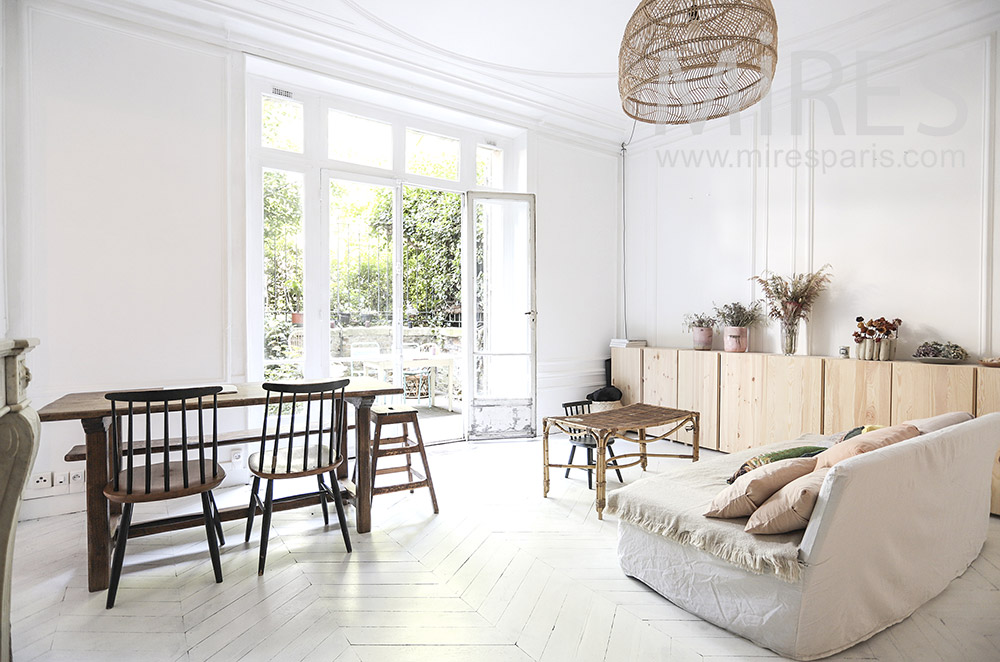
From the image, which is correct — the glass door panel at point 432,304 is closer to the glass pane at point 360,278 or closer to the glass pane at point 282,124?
the glass pane at point 360,278

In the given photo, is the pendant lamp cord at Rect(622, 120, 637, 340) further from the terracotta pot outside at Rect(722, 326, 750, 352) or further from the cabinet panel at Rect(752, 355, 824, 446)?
the cabinet panel at Rect(752, 355, 824, 446)

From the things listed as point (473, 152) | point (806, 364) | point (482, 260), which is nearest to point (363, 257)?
point (482, 260)

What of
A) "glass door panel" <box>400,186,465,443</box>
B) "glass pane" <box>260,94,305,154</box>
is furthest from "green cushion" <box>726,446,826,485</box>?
"glass pane" <box>260,94,305,154</box>

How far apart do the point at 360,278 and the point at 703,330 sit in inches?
127

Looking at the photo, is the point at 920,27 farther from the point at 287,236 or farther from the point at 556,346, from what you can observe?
the point at 287,236

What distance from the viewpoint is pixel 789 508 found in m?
1.99

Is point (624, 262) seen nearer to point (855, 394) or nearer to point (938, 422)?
point (855, 394)

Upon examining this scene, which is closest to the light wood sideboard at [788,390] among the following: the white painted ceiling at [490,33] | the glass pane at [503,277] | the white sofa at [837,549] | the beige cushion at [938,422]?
the beige cushion at [938,422]

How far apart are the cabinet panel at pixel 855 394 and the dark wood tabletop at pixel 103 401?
10.4 feet

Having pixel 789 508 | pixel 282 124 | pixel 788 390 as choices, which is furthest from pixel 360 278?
pixel 789 508

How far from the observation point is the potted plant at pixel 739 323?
4961 millimetres

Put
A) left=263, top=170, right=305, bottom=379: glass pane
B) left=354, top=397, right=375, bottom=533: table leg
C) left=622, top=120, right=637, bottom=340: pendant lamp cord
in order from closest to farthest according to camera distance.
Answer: left=354, top=397, right=375, bottom=533: table leg
left=263, top=170, right=305, bottom=379: glass pane
left=622, top=120, right=637, bottom=340: pendant lamp cord

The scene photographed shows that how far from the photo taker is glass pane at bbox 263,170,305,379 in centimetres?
450

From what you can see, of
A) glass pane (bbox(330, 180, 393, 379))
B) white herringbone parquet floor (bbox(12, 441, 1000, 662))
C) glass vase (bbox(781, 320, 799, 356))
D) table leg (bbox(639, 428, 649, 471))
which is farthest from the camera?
glass pane (bbox(330, 180, 393, 379))
